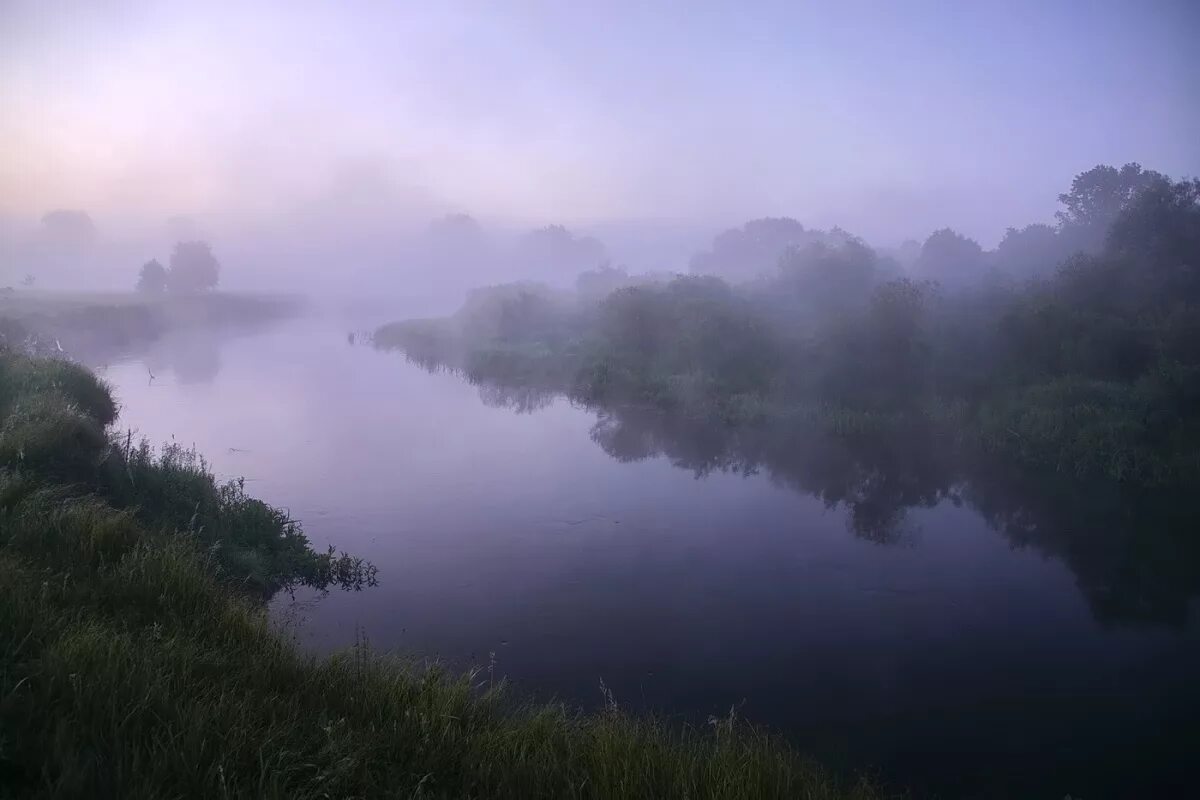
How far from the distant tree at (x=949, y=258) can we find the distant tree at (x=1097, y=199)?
5.89m

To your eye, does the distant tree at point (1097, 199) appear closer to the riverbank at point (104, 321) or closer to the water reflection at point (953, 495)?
the water reflection at point (953, 495)

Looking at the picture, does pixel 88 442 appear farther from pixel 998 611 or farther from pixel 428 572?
pixel 998 611

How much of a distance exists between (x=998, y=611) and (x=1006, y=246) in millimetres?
51024

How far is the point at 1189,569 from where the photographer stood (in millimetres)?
13055

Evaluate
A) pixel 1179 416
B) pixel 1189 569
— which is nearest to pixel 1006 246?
pixel 1179 416

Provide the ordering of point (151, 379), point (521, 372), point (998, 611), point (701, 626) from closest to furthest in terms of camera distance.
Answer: point (701, 626) < point (998, 611) < point (151, 379) < point (521, 372)

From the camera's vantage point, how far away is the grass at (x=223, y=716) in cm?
361

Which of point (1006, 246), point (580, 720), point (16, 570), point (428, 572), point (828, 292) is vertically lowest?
point (428, 572)

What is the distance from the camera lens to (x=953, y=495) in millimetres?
17531

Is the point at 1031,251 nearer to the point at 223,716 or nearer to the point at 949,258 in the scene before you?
the point at 949,258

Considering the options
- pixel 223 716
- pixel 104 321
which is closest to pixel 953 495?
pixel 223 716

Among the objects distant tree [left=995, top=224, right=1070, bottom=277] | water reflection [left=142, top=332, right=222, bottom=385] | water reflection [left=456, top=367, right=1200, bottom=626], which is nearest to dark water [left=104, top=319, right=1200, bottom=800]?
water reflection [left=456, top=367, right=1200, bottom=626]

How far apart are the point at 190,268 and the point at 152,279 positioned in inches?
154

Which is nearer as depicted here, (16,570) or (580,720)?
(16,570)
